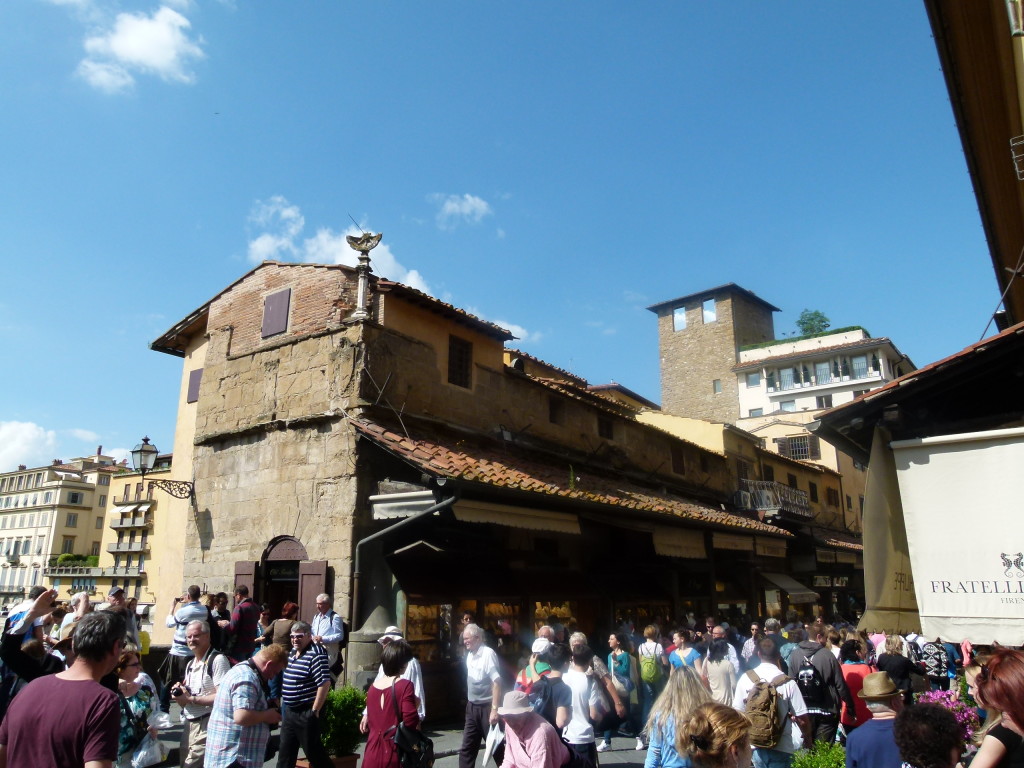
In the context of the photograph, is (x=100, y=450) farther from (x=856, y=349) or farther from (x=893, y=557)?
(x=893, y=557)

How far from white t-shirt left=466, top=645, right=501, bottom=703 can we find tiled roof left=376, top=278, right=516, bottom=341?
7.11m

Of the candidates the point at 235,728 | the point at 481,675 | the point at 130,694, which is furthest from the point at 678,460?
the point at 235,728

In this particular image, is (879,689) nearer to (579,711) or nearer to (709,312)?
(579,711)

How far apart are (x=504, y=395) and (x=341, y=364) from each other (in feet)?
13.8

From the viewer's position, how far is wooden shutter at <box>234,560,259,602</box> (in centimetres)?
1186

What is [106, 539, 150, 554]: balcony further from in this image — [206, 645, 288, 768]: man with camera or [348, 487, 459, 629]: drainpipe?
[206, 645, 288, 768]: man with camera

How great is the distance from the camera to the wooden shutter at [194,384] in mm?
15930

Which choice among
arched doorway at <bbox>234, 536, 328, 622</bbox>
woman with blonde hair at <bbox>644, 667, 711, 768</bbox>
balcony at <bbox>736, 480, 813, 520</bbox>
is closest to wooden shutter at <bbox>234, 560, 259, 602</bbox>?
arched doorway at <bbox>234, 536, 328, 622</bbox>

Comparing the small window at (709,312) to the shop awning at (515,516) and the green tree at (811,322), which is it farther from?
the shop awning at (515,516)

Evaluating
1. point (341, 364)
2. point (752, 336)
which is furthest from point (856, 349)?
point (341, 364)

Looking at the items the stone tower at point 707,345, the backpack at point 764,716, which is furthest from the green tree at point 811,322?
the backpack at point 764,716

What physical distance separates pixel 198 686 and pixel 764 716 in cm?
447

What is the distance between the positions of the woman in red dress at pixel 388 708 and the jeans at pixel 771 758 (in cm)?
268

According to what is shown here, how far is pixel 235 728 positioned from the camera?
490cm
